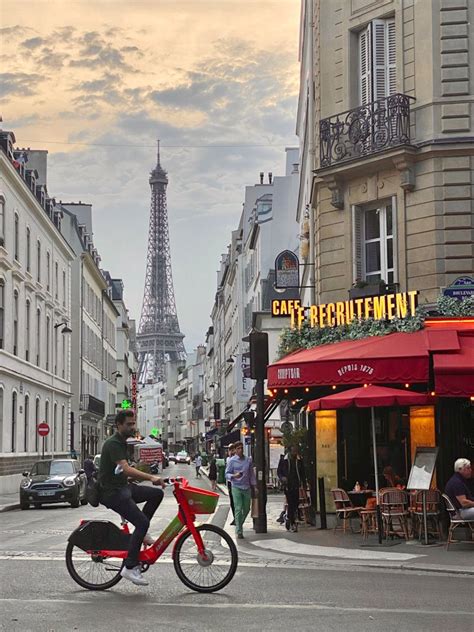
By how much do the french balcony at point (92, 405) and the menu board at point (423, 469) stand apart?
50985mm

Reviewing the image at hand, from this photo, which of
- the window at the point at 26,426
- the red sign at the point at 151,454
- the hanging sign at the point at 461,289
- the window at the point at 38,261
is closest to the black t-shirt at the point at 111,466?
the hanging sign at the point at 461,289

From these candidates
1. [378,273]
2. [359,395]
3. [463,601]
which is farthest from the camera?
[378,273]

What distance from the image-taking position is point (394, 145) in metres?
21.0

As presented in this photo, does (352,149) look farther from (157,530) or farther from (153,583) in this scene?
(153,583)

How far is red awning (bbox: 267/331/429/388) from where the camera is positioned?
1808cm

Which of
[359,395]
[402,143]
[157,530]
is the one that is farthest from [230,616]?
[402,143]

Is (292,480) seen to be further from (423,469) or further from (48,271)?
(48,271)

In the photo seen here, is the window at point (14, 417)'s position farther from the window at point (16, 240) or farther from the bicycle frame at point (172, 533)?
the bicycle frame at point (172, 533)

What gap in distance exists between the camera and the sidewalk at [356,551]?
14316mm

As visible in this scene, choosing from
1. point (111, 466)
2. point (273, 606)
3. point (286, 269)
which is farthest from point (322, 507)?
point (286, 269)

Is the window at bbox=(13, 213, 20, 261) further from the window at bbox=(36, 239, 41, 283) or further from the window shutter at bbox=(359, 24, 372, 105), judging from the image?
the window shutter at bbox=(359, 24, 372, 105)

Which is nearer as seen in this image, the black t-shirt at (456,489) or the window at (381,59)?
the black t-shirt at (456,489)

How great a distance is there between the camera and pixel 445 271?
20219 millimetres

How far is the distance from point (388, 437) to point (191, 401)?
502 feet
